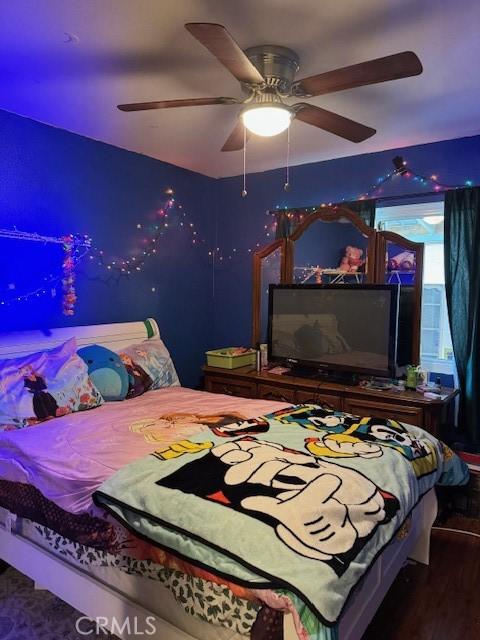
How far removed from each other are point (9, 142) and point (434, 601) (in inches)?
135

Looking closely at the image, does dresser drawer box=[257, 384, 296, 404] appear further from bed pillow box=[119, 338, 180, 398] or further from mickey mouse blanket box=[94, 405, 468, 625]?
mickey mouse blanket box=[94, 405, 468, 625]

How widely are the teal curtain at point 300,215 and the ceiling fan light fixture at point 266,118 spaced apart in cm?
154

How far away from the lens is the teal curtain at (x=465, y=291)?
303 centimetres

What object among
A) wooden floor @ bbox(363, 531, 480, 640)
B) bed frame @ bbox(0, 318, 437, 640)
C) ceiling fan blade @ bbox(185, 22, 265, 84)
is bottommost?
wooden floor @ bbox(363, 531, 480, 640)

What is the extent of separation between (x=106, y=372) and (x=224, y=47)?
2037 mm

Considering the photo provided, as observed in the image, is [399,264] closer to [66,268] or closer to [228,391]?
[228,391]

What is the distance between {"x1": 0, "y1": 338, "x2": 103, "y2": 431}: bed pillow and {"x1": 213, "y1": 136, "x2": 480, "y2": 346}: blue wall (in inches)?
71.3

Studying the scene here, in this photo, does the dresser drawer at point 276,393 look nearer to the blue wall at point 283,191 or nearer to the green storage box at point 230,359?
the green storage box at point 230,359

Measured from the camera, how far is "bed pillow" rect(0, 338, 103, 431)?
240 cm

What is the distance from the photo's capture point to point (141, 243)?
3709 mm

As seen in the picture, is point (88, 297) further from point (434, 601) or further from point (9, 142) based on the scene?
point (434, 601)

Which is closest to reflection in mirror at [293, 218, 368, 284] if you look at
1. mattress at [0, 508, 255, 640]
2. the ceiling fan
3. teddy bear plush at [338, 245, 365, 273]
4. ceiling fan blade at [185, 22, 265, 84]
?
teddy bear plush at [338, 245, 365, 273]

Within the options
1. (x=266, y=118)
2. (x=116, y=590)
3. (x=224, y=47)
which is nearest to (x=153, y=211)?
(x=266, y=118)

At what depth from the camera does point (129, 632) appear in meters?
1.62
